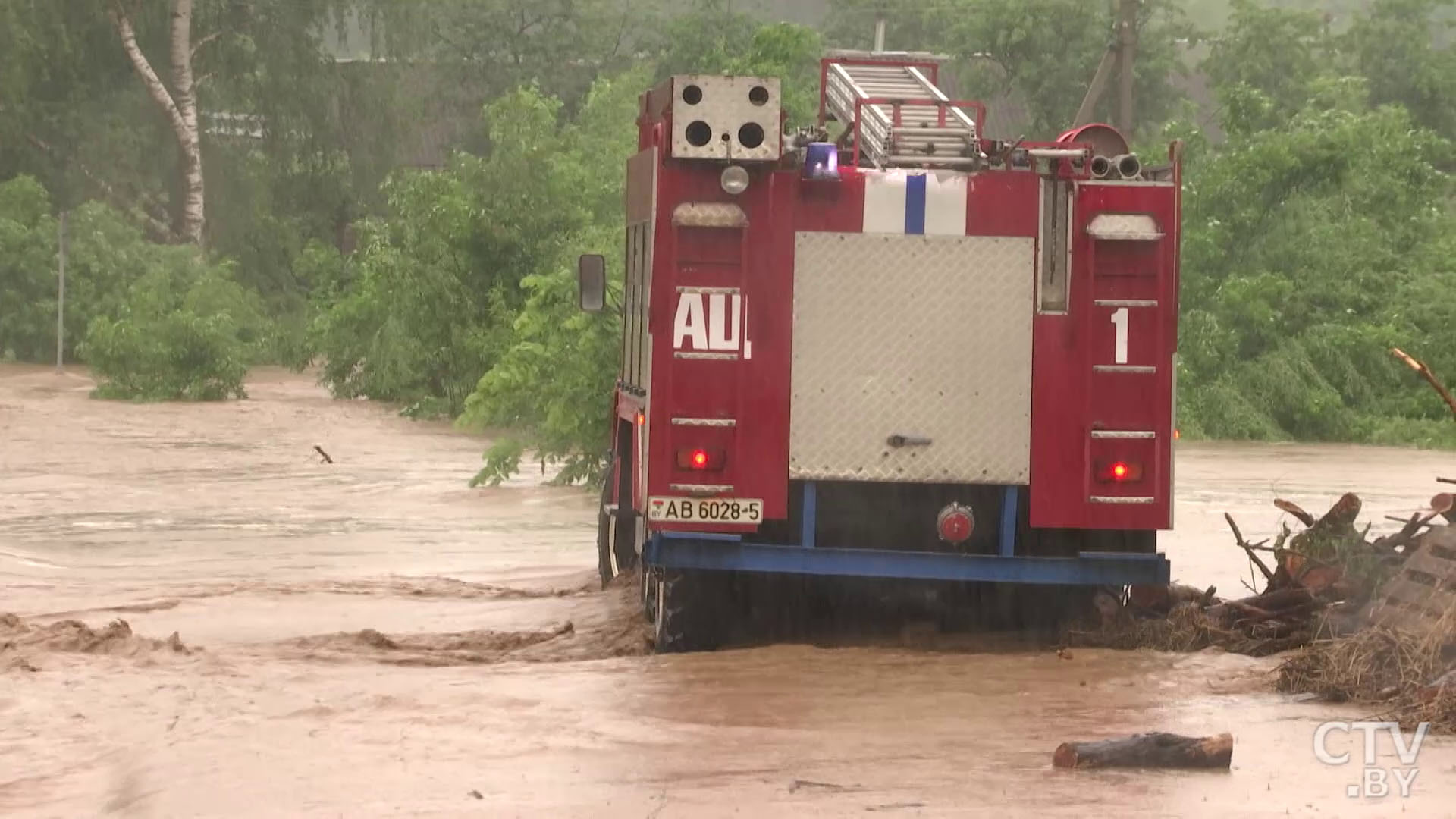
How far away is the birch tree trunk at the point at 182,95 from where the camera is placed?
135ft

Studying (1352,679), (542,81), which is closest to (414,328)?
(1352,679)

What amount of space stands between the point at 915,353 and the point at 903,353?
0.05 meters

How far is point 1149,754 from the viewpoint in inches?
292

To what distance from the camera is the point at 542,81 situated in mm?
51344

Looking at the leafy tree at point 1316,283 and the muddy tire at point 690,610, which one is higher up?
the leafy tree at point 1316,283

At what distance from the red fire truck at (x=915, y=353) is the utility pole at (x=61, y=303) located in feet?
94.5

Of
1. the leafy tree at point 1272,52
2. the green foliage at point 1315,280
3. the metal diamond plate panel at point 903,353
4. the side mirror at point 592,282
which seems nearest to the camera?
the metal diamond plate panel at point 903,353

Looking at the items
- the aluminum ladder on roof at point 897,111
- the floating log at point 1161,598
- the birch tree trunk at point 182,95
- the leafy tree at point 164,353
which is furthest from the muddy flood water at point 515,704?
the birch tree trunk at point 182,95

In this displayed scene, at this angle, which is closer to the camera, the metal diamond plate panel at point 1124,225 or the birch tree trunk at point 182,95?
the metal diamond plate panel at point 1124,225

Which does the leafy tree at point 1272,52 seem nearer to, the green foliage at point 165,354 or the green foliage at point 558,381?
the green foliage at point 165,354

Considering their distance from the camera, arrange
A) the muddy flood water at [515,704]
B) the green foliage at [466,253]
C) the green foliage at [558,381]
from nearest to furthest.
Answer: the muddy flood water at [515,704], the green foliage at [558,381], the green foliage at [466,253]

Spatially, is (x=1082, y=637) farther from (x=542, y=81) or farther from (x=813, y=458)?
(x=542, y=81)

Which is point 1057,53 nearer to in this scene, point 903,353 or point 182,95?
point 182,95

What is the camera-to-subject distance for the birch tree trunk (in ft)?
135
